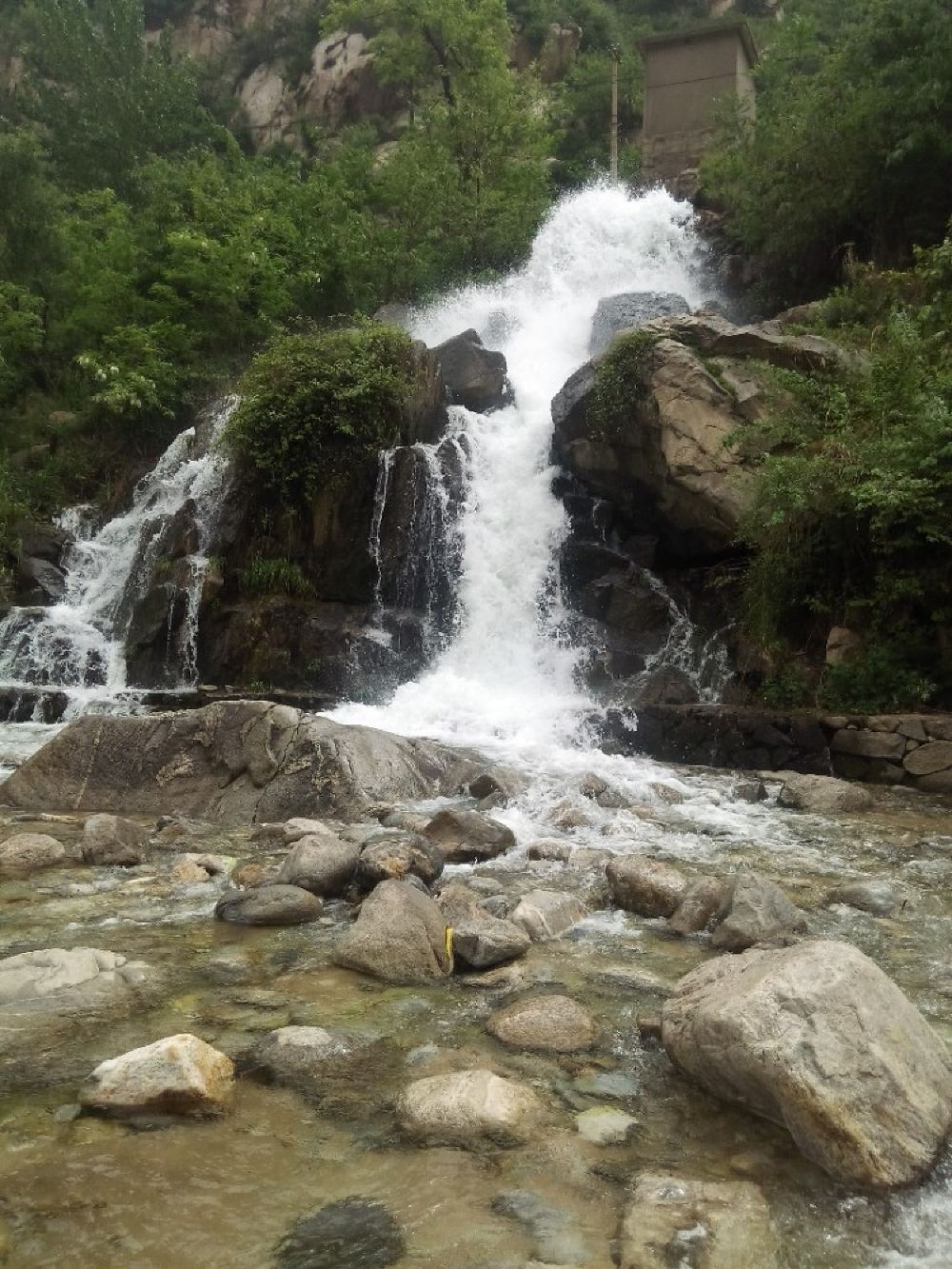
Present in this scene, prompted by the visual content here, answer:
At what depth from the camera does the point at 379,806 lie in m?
7.45

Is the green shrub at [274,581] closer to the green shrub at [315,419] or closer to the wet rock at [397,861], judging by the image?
the green shrub at [315,419]

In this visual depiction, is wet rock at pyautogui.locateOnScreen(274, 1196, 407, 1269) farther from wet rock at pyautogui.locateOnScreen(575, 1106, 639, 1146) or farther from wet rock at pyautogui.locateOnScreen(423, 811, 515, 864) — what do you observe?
wet rock at pyautogui.locateOnScreen(423, 811, 515, 864)

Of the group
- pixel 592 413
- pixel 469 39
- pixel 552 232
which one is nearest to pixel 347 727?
pixel 592 413

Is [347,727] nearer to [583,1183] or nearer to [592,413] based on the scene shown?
[583,1183]

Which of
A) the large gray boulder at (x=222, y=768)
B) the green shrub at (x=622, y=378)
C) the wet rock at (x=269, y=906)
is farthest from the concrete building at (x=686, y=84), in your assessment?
the wet rock at (x=269, y=906)

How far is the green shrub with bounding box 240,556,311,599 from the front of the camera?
14.1 m

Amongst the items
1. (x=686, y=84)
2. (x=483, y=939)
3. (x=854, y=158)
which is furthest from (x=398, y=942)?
(x=686, y=84)

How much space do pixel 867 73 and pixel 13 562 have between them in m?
16.6

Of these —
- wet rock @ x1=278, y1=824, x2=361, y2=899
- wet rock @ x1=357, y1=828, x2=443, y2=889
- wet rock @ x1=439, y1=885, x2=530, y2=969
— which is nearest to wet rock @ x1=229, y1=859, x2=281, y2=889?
wet rock @ x1=278, y1=824, x2=361, y2=899

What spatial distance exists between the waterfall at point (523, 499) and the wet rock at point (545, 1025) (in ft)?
20.9

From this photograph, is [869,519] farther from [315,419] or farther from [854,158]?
[854,158]

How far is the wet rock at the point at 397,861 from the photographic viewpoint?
17.1 feet

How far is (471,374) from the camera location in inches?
666

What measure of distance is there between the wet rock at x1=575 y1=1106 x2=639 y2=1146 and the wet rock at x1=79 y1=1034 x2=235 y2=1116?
1.07 m
